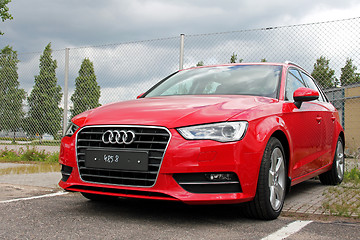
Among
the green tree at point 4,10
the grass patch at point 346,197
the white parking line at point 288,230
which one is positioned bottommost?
the grass patch at point 346,197

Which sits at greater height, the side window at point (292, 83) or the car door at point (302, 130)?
the side window at point (292, 83)

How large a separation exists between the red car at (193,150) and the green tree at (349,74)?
3.03 meters

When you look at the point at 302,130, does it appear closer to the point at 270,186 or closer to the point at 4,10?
the point at 270,186

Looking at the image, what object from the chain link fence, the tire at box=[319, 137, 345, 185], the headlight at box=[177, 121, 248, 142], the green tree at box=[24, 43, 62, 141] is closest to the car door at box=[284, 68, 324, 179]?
the tire at box=[319, 137, 345, 185]

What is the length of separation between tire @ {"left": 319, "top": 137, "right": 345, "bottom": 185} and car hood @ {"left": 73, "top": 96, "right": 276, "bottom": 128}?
2.51 metres

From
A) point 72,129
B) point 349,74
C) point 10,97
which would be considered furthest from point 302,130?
point 10,97

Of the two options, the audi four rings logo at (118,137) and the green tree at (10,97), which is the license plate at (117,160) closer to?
the audi four rings logo at (118,137)

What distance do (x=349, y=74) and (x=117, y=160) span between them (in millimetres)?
5152

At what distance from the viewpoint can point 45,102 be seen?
Result: 33.5 ft

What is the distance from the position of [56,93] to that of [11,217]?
252 inches

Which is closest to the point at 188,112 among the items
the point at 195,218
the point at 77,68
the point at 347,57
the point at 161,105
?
the point at 161,105

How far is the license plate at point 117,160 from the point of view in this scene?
10.9 feet

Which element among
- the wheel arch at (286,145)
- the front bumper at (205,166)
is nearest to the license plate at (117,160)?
the front bumper at (205,166)

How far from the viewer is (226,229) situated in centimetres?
331
